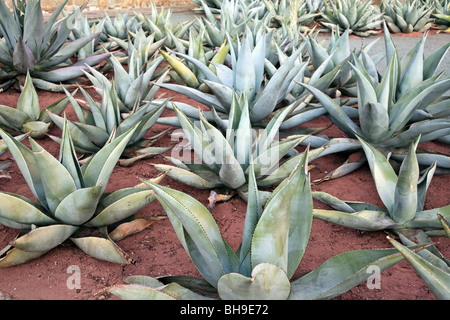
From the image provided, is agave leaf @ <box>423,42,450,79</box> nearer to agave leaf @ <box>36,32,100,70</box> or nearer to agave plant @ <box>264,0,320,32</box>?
agave leaf @ <box>36,32,100,70</box>

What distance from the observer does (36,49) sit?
11.8 feet

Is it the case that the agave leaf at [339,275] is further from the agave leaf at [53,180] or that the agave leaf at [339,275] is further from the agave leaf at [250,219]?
the agave leaf at [53,180]

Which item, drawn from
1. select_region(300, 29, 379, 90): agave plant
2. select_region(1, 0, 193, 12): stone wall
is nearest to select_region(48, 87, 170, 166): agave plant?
select_region(300, 29, 379, 90): agave plant

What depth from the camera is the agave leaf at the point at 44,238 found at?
5.54 ft

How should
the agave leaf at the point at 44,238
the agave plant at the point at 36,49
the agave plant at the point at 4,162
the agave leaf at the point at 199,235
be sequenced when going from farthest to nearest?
the agave plant at the point at 36,49
the agave plant at the point at 4,162
the agave leaf at the point at 44,238
the agave leaf at the point at 199,235

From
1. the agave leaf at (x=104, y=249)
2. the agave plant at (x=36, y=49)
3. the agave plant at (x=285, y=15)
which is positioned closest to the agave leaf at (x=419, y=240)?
the agave leaf at (x=104, y=249)

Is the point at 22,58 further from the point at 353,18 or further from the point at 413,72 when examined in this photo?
the point at 353,18

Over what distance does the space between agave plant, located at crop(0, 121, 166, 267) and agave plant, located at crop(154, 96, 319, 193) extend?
387 mm

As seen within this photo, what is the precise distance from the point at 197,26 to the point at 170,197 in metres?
4.87

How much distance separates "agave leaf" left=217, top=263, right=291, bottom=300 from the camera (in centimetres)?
127

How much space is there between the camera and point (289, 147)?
7.24 feet

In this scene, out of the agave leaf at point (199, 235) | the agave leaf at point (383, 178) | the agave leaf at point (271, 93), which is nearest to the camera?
the agave leaf at point (199, 235)

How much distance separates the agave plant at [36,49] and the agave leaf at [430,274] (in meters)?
3.11

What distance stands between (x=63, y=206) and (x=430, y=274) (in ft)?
4.55
